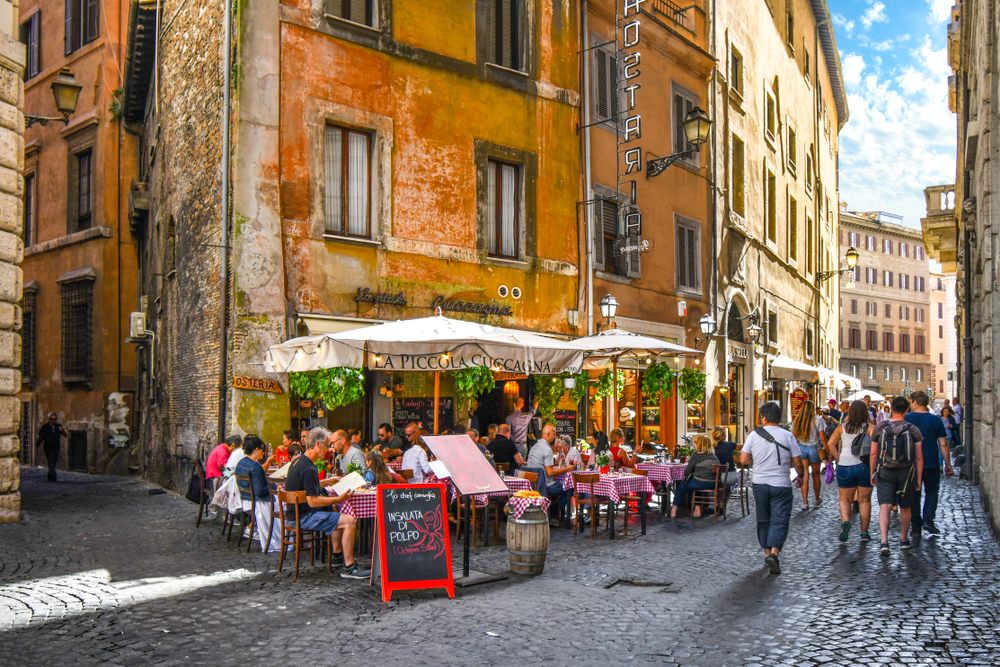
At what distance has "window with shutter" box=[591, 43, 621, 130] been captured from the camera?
60.6 feet

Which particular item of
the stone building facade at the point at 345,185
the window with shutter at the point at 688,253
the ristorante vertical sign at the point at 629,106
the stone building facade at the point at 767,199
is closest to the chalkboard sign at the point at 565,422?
the stone building facade at the point at 345,185

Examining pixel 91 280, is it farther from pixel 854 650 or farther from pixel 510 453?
pixel 854 650

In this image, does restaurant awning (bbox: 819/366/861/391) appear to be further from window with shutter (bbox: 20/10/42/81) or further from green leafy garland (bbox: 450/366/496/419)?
window with shutter (bbox: 20/10/42/81)

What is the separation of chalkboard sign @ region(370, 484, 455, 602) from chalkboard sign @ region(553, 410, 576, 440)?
9460 millimetres

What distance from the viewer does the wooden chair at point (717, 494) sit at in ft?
39.8

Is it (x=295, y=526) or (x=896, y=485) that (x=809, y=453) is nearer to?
(x=896, y=485)

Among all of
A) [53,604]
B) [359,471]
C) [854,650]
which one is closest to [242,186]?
[359,471]

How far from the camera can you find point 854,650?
5789mm

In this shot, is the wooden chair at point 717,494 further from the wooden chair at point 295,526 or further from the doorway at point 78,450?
the doorway at point 78,450

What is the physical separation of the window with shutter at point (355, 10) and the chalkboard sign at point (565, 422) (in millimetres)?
8134

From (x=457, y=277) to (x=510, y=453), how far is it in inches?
179

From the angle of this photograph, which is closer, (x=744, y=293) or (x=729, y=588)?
(x=729, y=588)

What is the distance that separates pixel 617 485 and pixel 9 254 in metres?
8.92

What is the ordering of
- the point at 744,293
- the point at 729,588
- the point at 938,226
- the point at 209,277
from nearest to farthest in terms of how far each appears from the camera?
the point at 729,588, the point at 209,277, the point at 938,226, the point at 744,293
